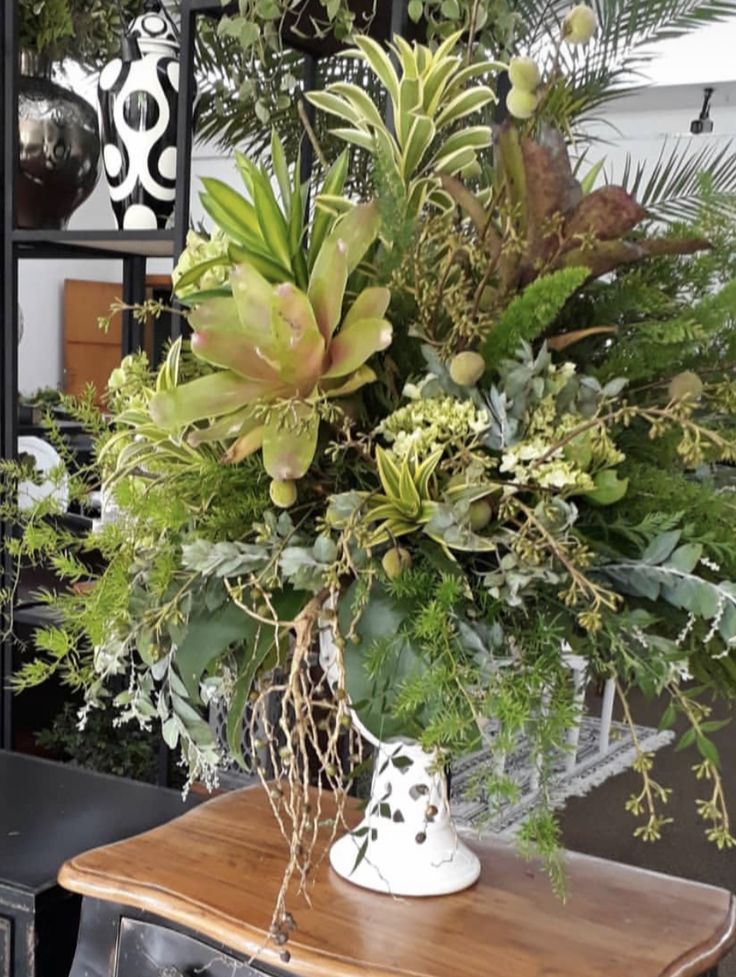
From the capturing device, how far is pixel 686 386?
0.84 metres

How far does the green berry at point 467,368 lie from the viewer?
82cm

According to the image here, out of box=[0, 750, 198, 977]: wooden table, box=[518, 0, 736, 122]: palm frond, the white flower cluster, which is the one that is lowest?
box=[0, 750, 198, 977]: wooden table

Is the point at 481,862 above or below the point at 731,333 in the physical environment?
below

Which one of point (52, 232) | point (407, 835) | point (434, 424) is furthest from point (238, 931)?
point (52, 232)

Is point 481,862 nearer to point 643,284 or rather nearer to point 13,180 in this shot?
point 643,284

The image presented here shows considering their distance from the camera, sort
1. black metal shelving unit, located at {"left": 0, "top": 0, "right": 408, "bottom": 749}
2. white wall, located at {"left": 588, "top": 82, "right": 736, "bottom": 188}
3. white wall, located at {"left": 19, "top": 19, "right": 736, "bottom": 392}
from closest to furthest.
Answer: black metal shelving unit, located at {"left": 0, "top": 0, "right": 408, "bottom": 749}
white wall, located at {"left": 19, "top": 19, "right": 736, "bottom": 392}
white wall, located at {"left": 588, "top": 82, "right": 736, "bottom": 188}

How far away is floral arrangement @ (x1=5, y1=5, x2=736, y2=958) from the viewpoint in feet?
2.65

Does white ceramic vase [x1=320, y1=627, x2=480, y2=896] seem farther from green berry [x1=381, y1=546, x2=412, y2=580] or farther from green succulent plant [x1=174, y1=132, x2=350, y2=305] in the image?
green succulent plant [x1=174, y1=132, x2=350, y2=305]

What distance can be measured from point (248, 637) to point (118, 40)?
1.22 metres

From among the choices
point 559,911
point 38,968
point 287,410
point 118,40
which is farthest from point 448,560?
point 118,40

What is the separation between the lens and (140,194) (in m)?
1.55

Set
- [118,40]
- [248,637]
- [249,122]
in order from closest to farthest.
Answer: [248,637] → [118,40] → [249,122]

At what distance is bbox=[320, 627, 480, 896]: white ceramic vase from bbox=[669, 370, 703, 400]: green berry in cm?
36

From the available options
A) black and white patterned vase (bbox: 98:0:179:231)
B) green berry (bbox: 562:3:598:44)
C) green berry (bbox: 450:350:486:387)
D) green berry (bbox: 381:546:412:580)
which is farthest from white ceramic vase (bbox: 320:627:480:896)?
black and white patterned vase (bbox: 98:0:179:231)
